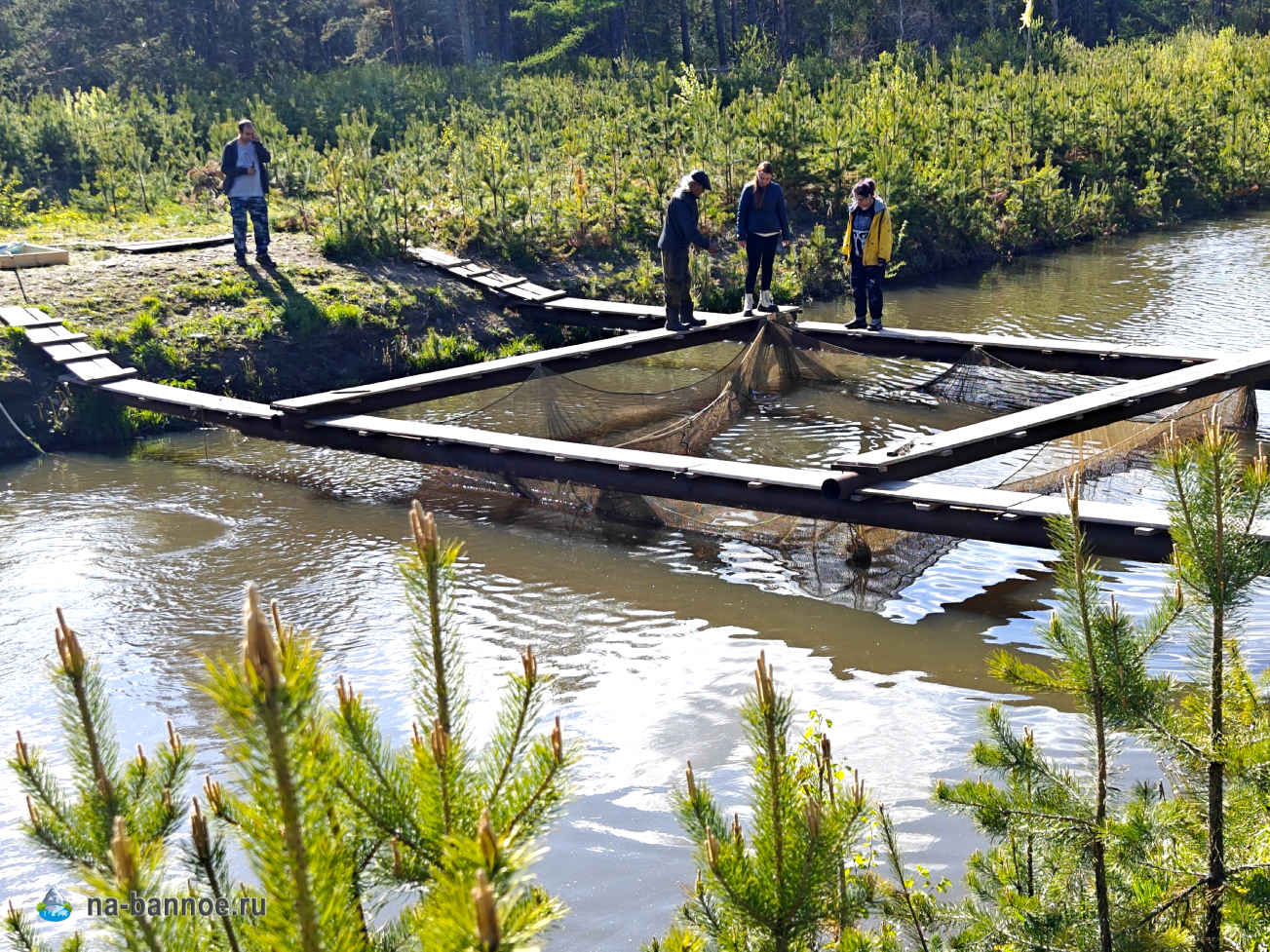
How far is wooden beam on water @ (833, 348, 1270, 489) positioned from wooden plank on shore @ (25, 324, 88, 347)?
26.0ft

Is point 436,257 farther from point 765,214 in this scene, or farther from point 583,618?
point 583,618

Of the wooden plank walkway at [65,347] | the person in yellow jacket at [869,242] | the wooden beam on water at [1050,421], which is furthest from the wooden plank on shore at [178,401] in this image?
the person in yellow jacket at [869,242]

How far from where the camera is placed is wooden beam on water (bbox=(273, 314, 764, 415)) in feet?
33.0

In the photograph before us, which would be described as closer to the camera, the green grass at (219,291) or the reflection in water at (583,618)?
the reflection in water at (583,618)

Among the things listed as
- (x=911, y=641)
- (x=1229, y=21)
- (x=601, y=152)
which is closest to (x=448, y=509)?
(x=911, y=641)

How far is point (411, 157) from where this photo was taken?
65.0 feet

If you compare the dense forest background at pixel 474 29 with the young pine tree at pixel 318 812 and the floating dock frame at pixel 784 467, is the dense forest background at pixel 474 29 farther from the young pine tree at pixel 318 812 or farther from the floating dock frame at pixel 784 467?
the young pine tree at pixel 318 812

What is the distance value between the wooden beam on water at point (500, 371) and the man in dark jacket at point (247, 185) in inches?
145

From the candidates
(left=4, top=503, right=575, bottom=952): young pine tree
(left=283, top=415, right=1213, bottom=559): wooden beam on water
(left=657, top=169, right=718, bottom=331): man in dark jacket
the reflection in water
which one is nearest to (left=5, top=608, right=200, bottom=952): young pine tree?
(left=4, top=503, right=575, bottom=952): young pine tree

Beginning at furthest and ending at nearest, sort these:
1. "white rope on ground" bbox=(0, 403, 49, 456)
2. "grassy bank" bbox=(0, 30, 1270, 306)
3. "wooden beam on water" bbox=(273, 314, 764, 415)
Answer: "grassy bank" bbox=(0, 30, 1270, 306) < "white rope on ground" bbox=(0, 403, 49, 456) < "wooden beam on water" bbox=(273, 314, 764, 415)

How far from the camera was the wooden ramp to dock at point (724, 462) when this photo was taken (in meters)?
6.91

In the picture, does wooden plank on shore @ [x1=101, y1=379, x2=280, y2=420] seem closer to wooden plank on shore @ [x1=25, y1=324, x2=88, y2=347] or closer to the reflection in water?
the reflection in water

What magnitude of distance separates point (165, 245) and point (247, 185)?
147 cm

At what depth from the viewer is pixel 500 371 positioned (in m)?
11.1
